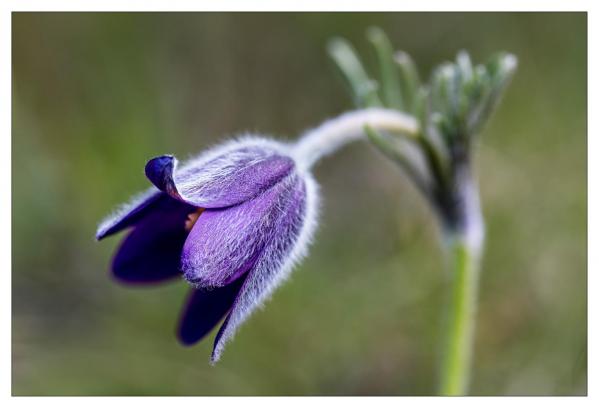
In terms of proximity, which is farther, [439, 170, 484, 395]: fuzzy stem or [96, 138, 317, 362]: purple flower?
[439, 170, 484, 395]: fuzzy stem

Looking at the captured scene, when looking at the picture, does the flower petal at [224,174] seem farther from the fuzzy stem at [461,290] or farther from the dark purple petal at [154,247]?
the fuzzy stem at [461,290]

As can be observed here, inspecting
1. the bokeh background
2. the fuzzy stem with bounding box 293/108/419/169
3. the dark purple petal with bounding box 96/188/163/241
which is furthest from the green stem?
the dark purple petal with bounding box 96/188/163/241

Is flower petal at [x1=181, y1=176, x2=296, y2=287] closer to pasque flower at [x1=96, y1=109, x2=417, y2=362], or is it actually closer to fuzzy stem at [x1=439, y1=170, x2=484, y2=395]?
pasque flower at [x1=96, y1=109, x2=417, y2=362]

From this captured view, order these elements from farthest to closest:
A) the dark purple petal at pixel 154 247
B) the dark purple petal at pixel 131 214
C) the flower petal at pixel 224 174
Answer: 1. the dark purple petal at pixel 154 247
2. the dark purple petal at pixel 131 214
3. the flower petal at pixel 224 174

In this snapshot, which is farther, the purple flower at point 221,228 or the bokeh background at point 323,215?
the bokeh background at point 323,215

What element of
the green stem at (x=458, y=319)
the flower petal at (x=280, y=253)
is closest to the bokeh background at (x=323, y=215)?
the green stem at (x=458, y=319)

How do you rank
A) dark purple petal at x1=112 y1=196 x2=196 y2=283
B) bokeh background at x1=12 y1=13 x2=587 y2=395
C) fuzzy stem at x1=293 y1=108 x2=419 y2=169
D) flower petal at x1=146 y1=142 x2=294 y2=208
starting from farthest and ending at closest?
1. bokeh background at x1=12 y1=13 x2=587 y2=395
2. fuzzy stem at x1=293 y1=108 x2=419 y2=169
3. dark purple petal at x1=112 y1=196 x2=196 y2=283
4. flower petal at x1=146 y1=142 x2=294 y2=208

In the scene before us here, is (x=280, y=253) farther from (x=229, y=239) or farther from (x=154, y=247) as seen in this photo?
(x=154, y=247)
